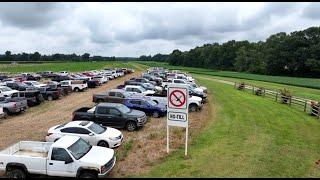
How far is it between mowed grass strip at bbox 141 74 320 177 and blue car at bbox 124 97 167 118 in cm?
426

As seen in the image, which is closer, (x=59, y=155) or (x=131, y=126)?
(x=59, y=155)

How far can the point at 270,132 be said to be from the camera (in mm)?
22375

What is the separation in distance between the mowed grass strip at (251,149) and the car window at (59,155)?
3177mm

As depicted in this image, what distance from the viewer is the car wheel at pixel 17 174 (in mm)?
14648

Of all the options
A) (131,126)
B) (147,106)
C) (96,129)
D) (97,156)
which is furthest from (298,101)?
(97,156)

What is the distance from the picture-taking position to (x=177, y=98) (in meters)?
17.6

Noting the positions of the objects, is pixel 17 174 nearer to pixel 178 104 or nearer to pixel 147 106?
pixel 178 104

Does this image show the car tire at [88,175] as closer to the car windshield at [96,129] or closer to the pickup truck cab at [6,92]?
the car windshield at [96,129]

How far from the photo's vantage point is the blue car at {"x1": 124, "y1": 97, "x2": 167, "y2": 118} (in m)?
28.9

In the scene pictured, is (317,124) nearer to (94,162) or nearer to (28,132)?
(94,162)

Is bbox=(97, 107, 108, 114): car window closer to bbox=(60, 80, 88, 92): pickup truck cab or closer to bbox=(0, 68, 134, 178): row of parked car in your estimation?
bbox=(0, 68, 134, 178): row of parked car

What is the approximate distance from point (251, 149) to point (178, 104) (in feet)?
13.8

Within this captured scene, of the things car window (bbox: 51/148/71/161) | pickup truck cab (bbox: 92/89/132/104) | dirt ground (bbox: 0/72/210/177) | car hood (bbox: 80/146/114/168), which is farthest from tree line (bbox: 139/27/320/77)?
car window (bbox: 51/148/71/161)

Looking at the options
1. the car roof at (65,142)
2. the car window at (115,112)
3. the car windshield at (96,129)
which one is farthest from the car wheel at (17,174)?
the car window at (115,112)
